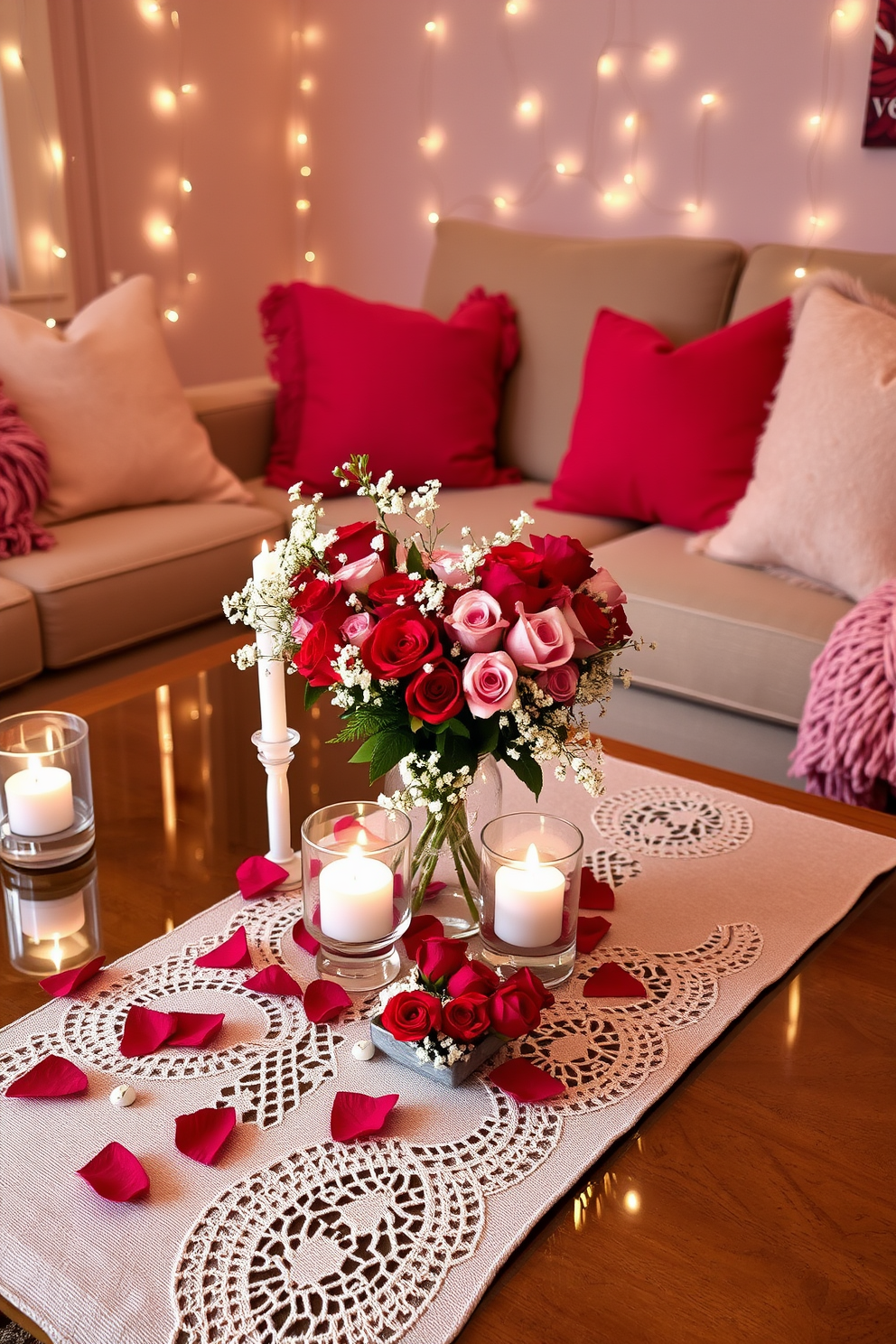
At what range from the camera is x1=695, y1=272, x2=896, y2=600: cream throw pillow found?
6.48 ft

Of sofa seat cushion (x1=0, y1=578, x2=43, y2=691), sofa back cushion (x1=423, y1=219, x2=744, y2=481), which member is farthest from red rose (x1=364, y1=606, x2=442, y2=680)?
sofa back cushion (x1=423, y1=219, x2=744, y2=481)

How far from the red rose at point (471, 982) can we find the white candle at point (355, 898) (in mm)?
102

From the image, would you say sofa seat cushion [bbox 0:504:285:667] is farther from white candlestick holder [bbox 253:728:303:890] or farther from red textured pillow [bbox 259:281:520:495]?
white candlestick holder [bbox 253:728:303:890]

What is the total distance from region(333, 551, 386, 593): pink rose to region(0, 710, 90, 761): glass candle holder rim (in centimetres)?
38

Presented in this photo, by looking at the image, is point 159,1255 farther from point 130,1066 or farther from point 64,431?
point 64,431

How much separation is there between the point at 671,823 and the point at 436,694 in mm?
483

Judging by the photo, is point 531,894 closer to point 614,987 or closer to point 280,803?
point 614,987

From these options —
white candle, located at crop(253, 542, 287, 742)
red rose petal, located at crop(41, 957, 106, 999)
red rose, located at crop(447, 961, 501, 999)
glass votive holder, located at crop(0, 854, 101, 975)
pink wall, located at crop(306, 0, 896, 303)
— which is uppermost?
pink wall, located at crop(306, 0, 896, 303)

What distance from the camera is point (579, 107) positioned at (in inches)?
118

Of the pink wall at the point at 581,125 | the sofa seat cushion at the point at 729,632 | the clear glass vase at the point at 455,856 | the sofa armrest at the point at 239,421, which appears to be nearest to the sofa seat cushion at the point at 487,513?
the sofa armrest at the point at 239,421

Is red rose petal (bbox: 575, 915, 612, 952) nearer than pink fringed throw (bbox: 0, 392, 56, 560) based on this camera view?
Yes

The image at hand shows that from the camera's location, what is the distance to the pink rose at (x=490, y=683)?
860 millimetres

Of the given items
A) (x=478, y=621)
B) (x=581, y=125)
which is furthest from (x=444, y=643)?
(x=581, y=125)

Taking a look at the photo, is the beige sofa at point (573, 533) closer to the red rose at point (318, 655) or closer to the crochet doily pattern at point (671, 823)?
the crochet doily pattern at point (671, 823)
